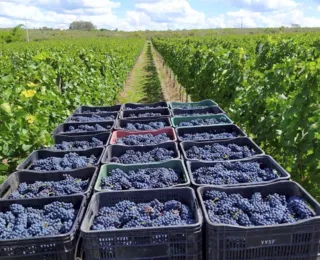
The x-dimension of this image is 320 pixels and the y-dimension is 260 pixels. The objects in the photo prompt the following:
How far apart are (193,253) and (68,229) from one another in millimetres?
830

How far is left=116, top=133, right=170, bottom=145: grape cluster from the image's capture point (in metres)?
3.95

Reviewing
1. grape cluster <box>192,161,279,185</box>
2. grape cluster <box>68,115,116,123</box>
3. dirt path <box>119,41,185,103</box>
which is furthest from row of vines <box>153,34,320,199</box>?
dirt path <box>119,41,185,103</box>

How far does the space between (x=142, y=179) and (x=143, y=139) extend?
120 cm

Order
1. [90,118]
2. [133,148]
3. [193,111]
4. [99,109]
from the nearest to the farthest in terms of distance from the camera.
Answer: [133,148] → [90,118] → [193,111] → [99,109]

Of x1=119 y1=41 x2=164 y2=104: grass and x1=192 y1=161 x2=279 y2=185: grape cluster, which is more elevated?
x1=192 y1=161 x2=279 y2=185: grape cluster

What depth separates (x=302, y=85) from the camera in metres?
3.75

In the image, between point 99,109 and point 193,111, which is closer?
point 193,111

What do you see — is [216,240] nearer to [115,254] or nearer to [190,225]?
[190,225]

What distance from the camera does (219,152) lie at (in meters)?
3.47

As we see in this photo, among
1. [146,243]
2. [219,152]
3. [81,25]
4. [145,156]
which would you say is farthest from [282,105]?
[81,25]

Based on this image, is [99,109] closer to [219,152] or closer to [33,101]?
[33,101]

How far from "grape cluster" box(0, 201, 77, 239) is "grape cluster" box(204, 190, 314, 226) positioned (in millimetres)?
1001

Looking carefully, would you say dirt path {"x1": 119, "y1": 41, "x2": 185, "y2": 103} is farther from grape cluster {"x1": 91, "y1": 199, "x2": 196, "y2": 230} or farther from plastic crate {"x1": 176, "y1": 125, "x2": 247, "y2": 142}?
grape cluster {"x1": 91, "y1": 199, "x2": 196, "y2": 230}

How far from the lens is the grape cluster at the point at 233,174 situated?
2803 millimetres
